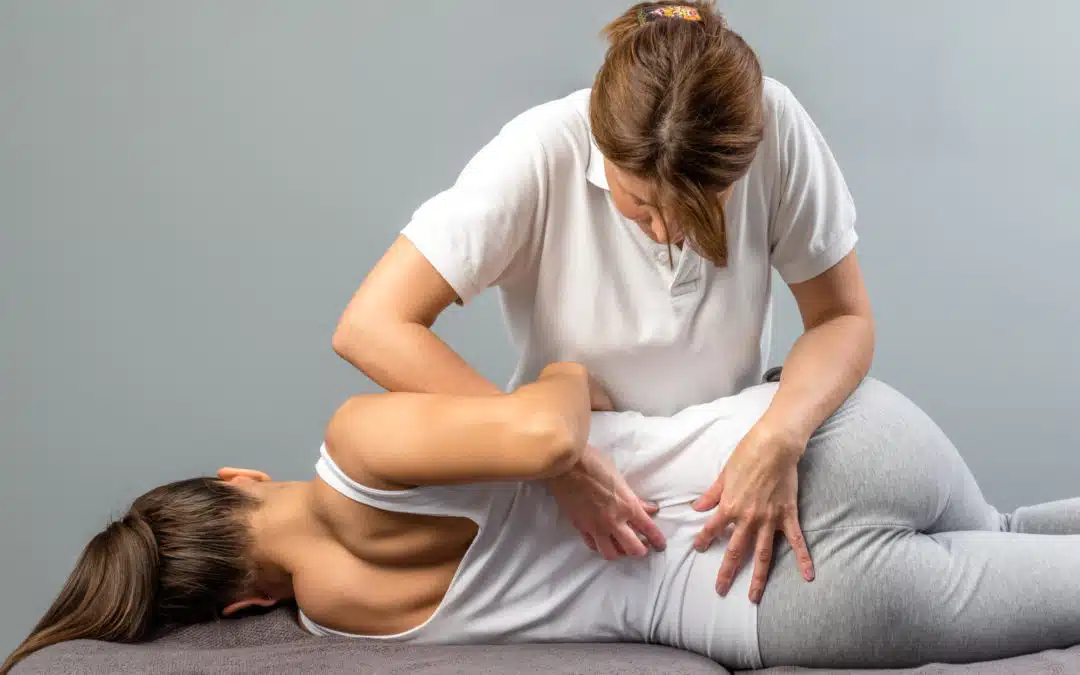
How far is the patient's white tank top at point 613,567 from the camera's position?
1.68 metres

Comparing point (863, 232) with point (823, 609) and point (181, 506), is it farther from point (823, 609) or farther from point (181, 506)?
point (181, 506)

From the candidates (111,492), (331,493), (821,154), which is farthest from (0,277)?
(821,154)

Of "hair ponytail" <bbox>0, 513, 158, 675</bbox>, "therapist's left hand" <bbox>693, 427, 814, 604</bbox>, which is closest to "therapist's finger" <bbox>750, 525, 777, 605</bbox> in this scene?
"therapist's left hand" <bbox>693, 427, 814, 604</bbox>

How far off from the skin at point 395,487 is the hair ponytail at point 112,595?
14cm

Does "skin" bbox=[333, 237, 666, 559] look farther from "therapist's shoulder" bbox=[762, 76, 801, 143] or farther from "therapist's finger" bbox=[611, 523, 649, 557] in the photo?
"therapist's shoulder" bbox=[762, 76, 801, 143]

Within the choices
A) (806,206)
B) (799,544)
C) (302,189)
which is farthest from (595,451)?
(302,189)

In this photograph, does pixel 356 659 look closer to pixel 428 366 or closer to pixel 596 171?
pixel 428 366

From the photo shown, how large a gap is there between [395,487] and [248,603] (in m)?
0.43

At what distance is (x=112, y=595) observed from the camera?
1789 mm

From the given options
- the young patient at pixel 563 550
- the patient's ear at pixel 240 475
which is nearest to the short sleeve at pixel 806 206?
the young patient at pixel 563 550

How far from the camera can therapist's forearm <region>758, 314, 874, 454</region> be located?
166cm

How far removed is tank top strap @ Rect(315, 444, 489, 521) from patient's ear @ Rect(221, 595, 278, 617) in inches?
12.5

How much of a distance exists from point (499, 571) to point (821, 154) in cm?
79

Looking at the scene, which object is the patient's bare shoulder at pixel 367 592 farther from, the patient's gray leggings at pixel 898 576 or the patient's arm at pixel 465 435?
the patient's gray leggings at pixel 898 576
